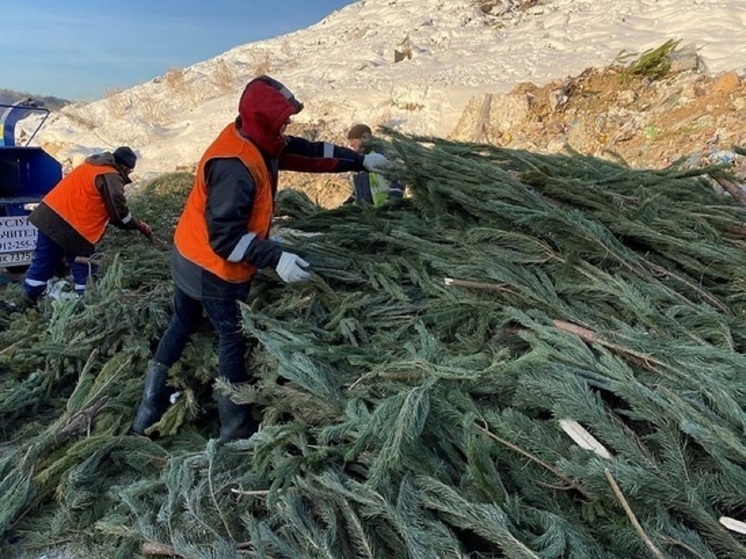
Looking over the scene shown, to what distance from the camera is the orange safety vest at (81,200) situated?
5.43 metres

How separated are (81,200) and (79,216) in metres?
0.13

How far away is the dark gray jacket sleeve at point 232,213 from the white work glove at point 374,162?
4.10 ft

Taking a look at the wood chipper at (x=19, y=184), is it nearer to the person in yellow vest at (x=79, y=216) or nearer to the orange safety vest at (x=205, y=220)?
the person in yellow vest at (x=79, y=216)

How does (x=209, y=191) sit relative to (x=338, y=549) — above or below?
above

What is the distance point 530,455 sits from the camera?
253cm

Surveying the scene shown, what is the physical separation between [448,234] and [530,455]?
167 cm

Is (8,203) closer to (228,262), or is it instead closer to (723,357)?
(228,262)

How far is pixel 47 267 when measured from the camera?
5570 mm

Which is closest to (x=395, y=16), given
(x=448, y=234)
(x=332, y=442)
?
(x=448, y=234)

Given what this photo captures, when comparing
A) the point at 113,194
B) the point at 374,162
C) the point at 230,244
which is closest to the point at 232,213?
the point at 230,244

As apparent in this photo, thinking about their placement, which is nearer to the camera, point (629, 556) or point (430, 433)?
point (629, 556)

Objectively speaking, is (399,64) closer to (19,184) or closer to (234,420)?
(19,184)

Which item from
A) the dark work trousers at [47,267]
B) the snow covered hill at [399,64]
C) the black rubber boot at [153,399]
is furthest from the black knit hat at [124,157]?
the snow covered hill at [399,64]

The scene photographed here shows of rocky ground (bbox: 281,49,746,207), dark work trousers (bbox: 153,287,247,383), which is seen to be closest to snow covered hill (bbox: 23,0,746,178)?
rocky ground (bbox: 281,49,746,207)
